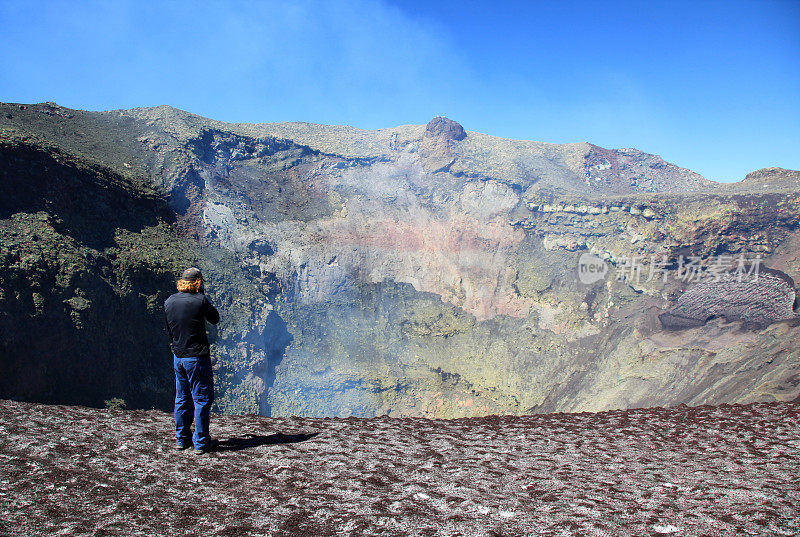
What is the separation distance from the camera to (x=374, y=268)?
31.7 m

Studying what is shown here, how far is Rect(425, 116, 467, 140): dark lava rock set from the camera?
3953cm

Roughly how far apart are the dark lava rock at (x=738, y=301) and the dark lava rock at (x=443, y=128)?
74.7 ft

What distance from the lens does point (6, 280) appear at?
543 inches

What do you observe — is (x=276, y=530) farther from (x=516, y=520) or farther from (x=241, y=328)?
(x=241, y=328)

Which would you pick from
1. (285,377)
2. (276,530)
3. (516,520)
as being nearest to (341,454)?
(276,530)

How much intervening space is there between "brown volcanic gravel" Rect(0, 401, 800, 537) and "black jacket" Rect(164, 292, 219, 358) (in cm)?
99

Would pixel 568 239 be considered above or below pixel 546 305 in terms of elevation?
above

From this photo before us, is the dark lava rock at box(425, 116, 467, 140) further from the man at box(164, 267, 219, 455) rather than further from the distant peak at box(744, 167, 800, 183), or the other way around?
the man at box(164, 267, 219, 455)

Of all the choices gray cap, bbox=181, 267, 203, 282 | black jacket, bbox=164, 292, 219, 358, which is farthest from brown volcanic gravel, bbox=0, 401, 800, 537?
gray cap, bbox=181, 267, 203, 282

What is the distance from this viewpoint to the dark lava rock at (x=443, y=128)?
39.5 m

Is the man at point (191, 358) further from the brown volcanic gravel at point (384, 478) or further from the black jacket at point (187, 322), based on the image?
the brown volcanic gravel at point (384, 478)

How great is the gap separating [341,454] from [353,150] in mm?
35108

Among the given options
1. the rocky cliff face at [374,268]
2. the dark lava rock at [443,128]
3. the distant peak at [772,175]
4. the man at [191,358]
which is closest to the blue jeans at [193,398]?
the man at [191,358]

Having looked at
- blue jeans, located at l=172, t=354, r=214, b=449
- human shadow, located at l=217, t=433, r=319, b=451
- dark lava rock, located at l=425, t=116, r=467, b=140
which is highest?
dark lava rock, located at l=425, t=116, r=467, b=140
